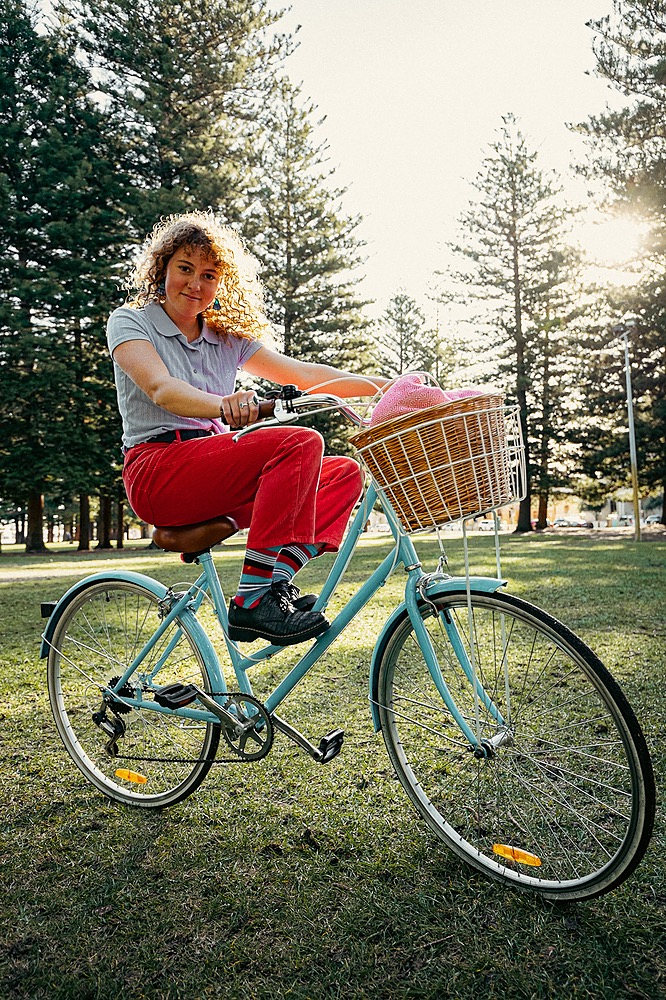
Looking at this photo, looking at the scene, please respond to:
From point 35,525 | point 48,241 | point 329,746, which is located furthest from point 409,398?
point 48,241

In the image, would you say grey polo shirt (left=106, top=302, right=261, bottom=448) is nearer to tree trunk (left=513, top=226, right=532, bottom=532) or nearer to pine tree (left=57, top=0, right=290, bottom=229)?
pine tree (left=57, top=0, right=290, bottom=229)

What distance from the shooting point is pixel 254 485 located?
210cm

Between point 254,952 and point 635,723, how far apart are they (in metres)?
1.04

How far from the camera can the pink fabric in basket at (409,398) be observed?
184 centimetres

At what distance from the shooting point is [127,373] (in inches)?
87.9

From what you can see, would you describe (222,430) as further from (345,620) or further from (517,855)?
(517,855)

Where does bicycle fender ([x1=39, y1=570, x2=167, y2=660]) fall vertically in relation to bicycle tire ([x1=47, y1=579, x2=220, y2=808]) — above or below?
above

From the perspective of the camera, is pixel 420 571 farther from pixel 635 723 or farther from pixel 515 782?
pixel 515 782

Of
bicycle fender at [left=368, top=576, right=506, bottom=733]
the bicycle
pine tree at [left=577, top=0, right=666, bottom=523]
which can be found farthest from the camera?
pine tree at [left=577, top=0, right=666, bottom=523]

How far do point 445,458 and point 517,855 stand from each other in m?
1.09

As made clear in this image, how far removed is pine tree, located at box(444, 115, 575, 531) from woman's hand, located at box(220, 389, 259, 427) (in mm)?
25407

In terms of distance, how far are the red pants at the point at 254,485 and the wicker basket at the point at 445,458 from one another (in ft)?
0.90

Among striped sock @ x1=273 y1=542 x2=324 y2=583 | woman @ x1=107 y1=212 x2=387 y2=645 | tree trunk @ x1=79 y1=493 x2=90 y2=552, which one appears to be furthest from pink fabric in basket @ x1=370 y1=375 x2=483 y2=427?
tree trunk @ x1=79 y1=493 x2=90 y2=552

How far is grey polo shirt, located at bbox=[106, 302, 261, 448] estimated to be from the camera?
230cm
